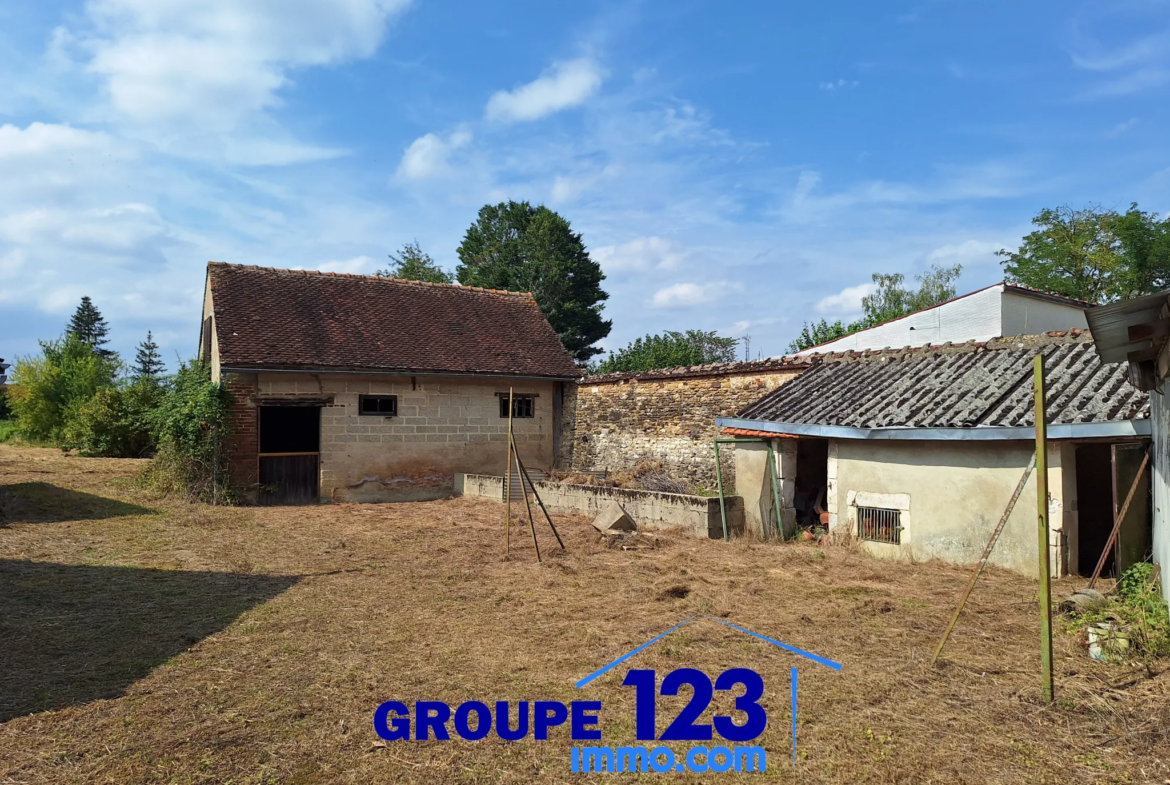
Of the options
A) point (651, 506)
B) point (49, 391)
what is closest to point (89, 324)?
point (49, 391)

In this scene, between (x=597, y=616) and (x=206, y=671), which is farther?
(x=597, y=616)

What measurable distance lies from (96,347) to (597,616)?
71525 mm

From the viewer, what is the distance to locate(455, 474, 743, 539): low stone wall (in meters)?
10.9

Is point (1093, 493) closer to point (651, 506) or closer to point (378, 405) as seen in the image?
point (651, 506)

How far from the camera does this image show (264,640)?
235 inches

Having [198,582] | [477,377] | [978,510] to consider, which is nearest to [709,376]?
[477,377]

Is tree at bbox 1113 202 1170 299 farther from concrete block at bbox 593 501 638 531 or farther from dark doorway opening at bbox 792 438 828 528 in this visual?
concrete block at bbox 593 501 638 531

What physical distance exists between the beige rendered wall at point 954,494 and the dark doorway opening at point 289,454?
11002 mm

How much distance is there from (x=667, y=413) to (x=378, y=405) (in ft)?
21.5

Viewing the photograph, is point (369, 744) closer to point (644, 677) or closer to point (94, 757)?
point (94, 757)

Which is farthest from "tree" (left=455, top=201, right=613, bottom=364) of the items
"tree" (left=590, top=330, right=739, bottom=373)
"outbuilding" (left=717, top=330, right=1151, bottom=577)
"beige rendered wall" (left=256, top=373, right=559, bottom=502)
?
"outbuilding" (left=717, top=330, right=1151, bottom=577)

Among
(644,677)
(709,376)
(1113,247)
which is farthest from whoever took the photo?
(1113,247)

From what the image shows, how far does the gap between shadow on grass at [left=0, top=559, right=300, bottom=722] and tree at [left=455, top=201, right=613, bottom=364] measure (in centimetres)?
3056

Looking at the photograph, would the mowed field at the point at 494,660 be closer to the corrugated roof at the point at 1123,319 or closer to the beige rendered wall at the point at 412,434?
the corrugated roof at the point at 1123,319
